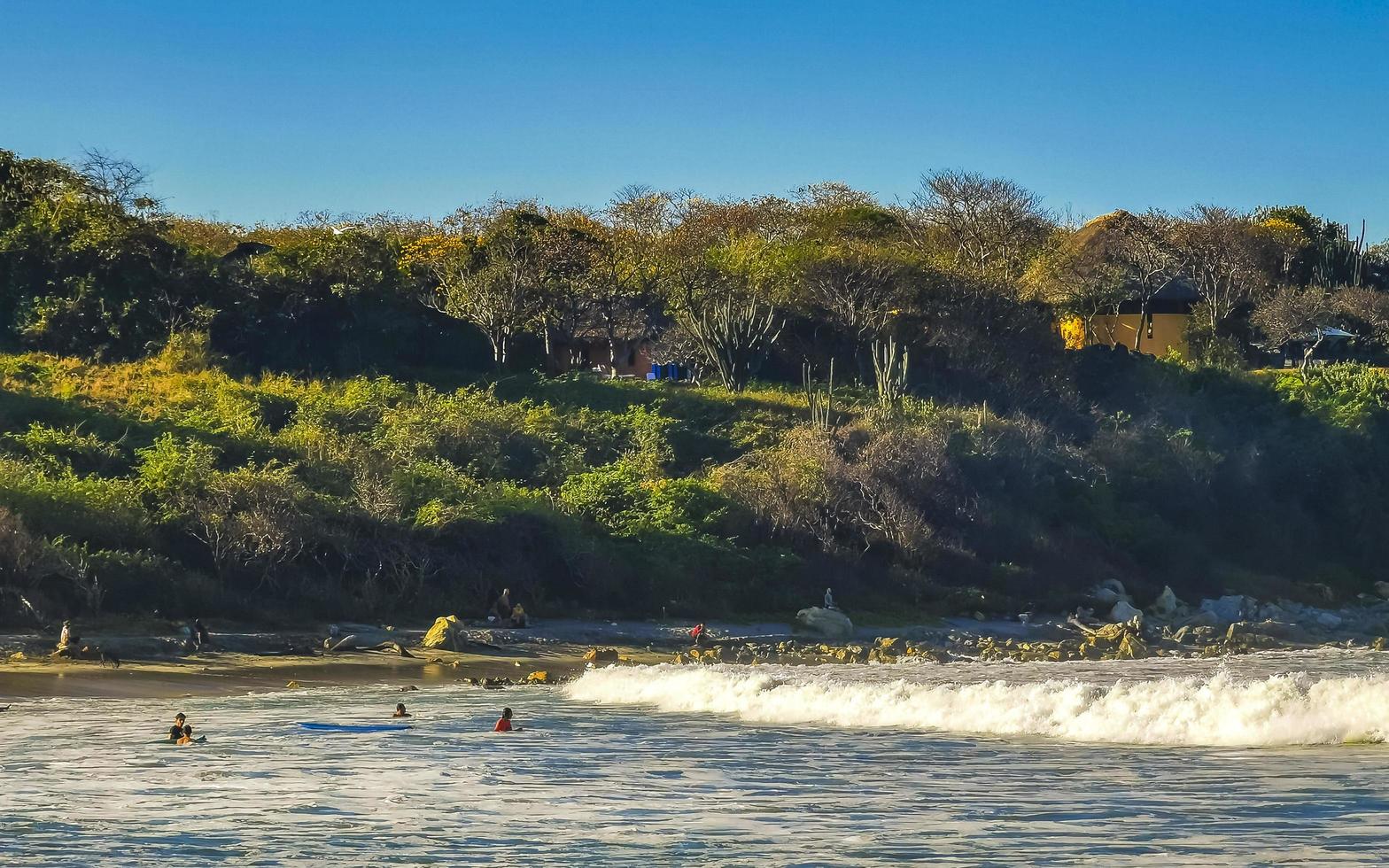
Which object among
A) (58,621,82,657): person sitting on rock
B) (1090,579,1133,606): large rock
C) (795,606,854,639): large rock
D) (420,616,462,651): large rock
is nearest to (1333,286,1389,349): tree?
(1090,579,1133,606): large rock

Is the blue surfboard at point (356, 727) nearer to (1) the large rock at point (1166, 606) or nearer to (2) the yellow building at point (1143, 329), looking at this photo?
(1) the large rock at point (1166, 606)

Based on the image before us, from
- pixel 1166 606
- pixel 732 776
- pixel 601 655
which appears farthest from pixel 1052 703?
pixel 1166 606

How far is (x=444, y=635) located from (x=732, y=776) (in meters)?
14.1

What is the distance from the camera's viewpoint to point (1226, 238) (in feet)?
243

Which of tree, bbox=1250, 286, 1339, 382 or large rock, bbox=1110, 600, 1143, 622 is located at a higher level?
tree, bbox=1250, 286, 1339, 382

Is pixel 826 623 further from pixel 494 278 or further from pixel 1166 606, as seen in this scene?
pixel 494 278

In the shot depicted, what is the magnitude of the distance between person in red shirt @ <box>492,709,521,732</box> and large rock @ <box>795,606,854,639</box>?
14.4m

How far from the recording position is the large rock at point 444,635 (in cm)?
3059

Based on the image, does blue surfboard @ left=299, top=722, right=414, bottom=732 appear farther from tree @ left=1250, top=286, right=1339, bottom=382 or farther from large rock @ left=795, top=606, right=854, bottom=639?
tree @ left=1250, top=286, right=1339, bottom=382

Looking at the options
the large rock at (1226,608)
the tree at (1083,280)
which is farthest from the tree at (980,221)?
the large rock at (1226,608)

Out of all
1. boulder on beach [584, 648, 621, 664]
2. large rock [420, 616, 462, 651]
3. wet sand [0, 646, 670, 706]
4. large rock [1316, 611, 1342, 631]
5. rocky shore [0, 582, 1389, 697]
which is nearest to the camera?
wet sand [0, 646, 670, 706]

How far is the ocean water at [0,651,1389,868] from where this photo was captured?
1359cm

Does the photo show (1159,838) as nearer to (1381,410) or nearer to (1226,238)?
(1381,410)

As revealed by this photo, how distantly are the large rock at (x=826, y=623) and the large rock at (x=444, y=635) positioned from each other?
8038 millimetres
